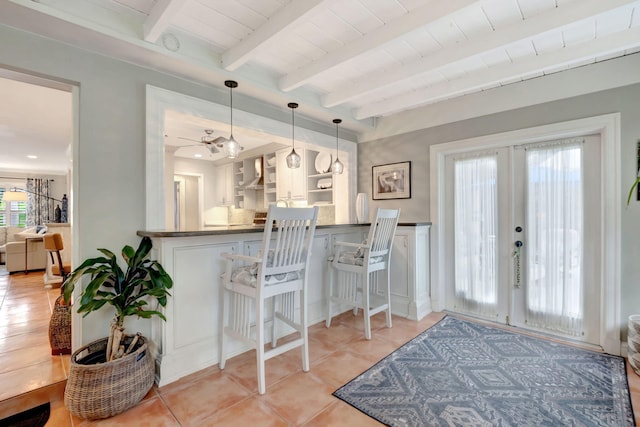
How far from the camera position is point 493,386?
1953 mm

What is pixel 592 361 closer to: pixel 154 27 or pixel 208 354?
pixel 208 354

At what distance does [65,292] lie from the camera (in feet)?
5.46

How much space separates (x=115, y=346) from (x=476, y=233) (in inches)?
133

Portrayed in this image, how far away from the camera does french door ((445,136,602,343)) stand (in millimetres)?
2617

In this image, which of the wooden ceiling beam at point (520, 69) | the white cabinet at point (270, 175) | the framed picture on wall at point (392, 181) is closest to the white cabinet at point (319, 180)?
the framed picture on wall at point (392, 181)

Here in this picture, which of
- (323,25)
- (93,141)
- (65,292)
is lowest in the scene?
(65,292)

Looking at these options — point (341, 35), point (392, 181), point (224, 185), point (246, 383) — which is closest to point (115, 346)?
point (246, 383)

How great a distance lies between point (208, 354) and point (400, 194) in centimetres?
272

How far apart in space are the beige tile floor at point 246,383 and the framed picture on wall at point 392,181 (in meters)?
1.57

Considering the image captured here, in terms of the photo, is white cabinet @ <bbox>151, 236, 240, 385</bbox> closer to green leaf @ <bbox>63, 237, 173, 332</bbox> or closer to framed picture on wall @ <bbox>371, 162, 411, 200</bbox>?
green leaf @ <bbox>63, 237, 173, 332</bbox>

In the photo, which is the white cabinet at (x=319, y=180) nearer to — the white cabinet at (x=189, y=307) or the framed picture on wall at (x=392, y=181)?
the framed picture on wall at (x=392, y=181)

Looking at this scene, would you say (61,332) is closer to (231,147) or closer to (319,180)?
(231,147)

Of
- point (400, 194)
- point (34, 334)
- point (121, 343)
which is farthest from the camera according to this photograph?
point (400, 194)

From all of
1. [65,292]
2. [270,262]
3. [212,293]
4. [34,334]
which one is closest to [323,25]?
[270,262]
